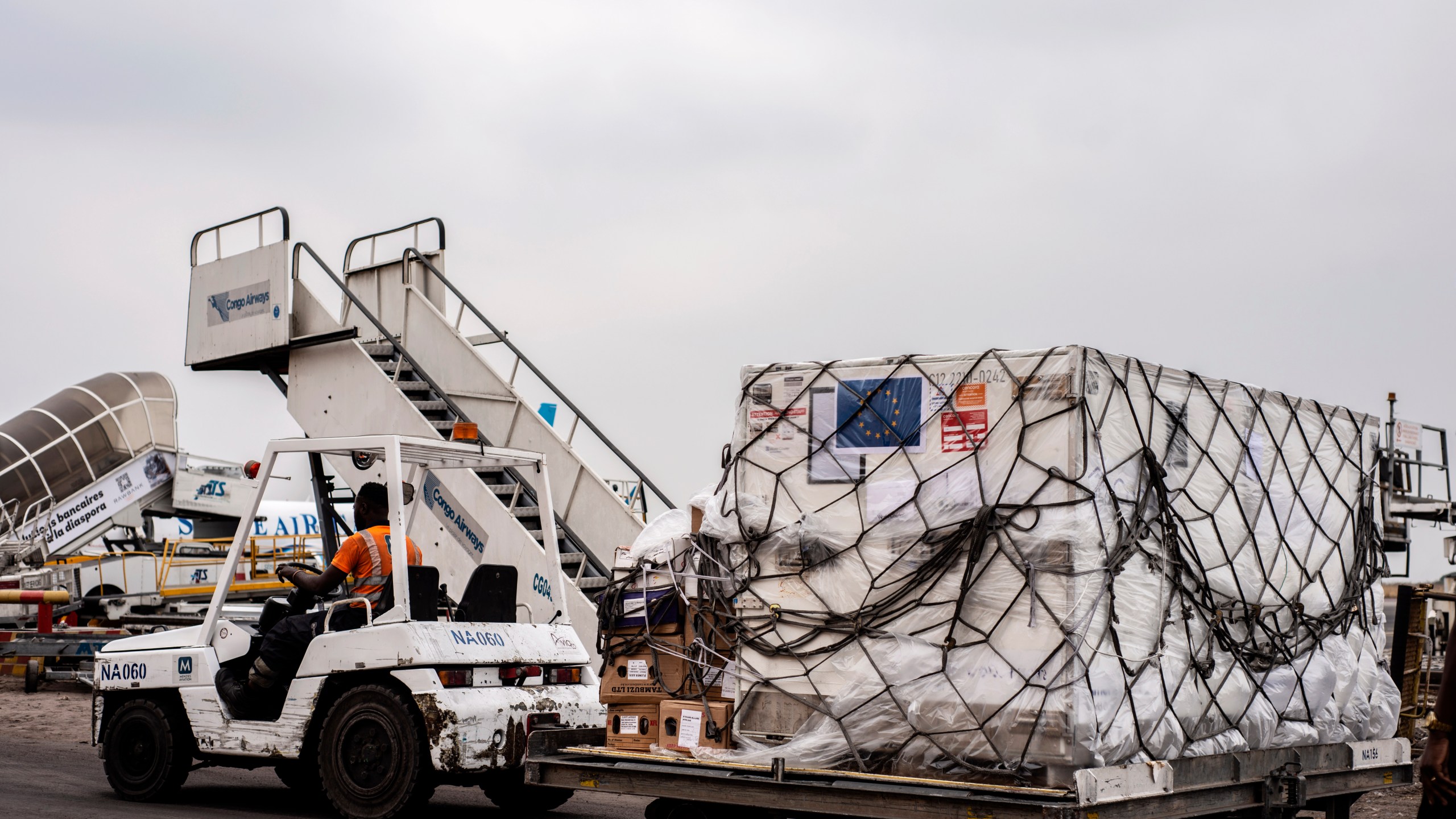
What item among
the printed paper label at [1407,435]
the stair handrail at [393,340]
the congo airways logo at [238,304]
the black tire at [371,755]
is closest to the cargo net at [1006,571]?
the black tire at [371,755]

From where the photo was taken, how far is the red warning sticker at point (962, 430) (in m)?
6.00

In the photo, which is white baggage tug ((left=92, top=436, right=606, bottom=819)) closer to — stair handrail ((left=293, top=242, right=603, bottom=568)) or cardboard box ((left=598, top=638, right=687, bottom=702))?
cardboard box ((left=598, top=638, right=687, bottom=702))

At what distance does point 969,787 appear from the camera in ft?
18.0

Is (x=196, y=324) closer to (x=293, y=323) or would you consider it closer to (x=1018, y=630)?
(x=293, y=323)

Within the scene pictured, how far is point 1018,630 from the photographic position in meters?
5.70

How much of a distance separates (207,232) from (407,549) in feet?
28.0

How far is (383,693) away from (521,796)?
157 cm

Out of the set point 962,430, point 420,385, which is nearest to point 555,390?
point 420,385

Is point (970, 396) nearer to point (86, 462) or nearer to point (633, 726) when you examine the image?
point (633, 726)

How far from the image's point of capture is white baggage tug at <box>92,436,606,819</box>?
744cm

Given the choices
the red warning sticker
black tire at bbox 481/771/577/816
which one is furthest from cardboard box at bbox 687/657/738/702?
black tire at bbox 481/771/577/816

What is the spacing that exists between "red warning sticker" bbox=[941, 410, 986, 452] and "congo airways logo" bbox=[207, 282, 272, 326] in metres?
9.53

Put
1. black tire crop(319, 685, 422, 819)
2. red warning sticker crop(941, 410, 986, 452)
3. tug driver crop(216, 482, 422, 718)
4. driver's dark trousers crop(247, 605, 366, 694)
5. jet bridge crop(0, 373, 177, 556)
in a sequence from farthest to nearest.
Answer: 1. jet bridge crop(0, 373, 177, 556)
2. driver's dark trousers crop(247, 605, 366, 694)
3. tug driver crop(216, 482, 422, 718)
4. black tire crop(319, 685, 422, 819)
5. red warning sticker crop(941, 410, 986, 452)

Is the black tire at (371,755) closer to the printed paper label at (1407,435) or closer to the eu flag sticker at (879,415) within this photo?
the eu flag sticker at (879,415)
